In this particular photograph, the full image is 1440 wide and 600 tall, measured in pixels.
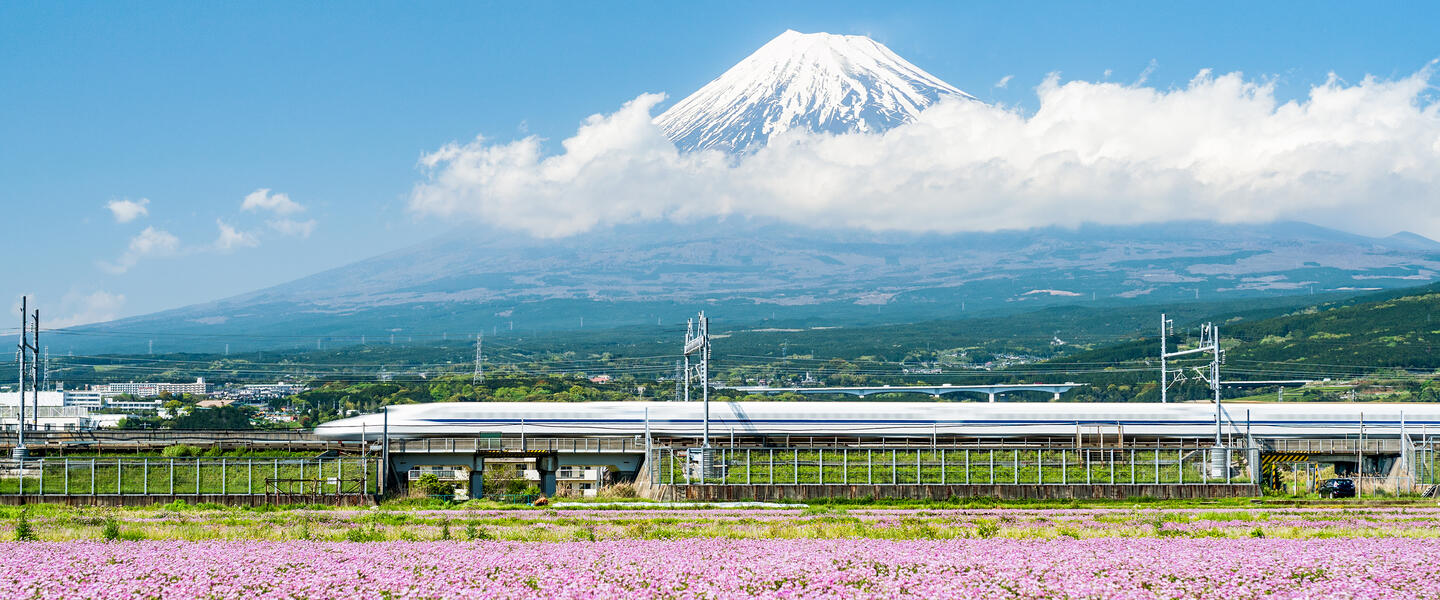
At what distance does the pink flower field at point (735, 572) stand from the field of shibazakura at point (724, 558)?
6cm

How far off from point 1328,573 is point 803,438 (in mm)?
51589

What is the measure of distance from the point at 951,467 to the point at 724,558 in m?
39.0

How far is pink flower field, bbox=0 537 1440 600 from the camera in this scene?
19.0m

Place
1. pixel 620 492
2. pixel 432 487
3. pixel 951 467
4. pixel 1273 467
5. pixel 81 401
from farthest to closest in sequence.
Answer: pixel 81 401
pixel 432 487
pixel 951 467
pixel 1273 467
pixel 620 492

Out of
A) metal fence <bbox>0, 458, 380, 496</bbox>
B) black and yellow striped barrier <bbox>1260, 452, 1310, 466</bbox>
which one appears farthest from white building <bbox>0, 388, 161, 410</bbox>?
black and yellow striped barrier <bbox>1260, 452, 1310, 466</bbox>

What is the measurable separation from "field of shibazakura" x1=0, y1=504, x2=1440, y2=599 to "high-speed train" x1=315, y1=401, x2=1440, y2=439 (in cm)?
3405

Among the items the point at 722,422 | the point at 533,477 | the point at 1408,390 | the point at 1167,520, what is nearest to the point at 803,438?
the point at 722,422

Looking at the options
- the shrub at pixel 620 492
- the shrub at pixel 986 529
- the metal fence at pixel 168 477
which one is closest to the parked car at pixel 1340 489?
the shrub at pixel 986 529

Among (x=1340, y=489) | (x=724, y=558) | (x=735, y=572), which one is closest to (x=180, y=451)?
(x=1340, y=489)

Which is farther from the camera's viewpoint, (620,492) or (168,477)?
(168,477)

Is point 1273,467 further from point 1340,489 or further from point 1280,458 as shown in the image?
point 1340,489

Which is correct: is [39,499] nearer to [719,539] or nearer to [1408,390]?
[719,539]

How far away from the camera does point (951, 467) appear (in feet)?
198

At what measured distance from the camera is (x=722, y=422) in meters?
71.8
